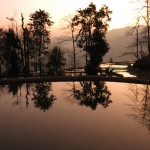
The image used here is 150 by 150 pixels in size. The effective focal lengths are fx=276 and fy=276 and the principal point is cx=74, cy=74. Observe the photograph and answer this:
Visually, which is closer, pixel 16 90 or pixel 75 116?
pixel 75 116

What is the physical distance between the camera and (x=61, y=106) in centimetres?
1781

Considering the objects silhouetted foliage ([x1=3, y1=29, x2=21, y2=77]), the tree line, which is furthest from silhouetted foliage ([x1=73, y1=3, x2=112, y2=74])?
silhouetted foliage ([x1=3, y1=29, x2=21, y2=77])

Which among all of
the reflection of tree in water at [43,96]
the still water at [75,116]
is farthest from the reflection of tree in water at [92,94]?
the reflection of tree in water at [43,96]

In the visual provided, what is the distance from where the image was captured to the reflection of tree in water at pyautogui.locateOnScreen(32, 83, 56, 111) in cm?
1825

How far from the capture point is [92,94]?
69.6ft

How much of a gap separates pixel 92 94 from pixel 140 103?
4.74 meters

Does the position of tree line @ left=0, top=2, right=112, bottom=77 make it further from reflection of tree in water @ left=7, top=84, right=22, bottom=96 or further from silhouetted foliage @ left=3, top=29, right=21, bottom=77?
reflection of tree in water @ left=7, top=84, right=22, bottom=96

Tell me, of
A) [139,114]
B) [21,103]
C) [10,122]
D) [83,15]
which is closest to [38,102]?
[21,103]

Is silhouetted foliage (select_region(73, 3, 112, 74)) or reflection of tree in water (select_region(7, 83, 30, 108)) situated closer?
reflection of tree in water (select_region(7, 83, 30, 108))

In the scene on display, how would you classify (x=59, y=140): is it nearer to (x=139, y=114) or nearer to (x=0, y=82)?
(x=139, y=114)

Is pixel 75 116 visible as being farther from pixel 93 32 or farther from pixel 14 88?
pixel 93 32

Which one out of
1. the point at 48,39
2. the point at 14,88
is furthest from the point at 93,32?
the point at 14,88

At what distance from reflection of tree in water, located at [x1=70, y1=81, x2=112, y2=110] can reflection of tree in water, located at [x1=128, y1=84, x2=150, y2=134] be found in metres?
1.76

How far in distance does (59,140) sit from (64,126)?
2.07 metres
